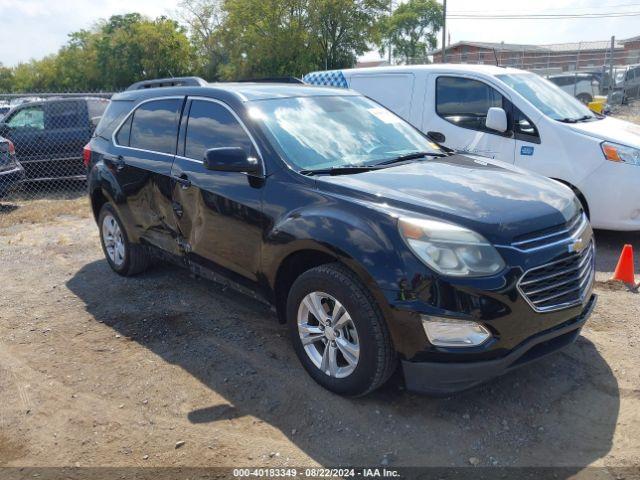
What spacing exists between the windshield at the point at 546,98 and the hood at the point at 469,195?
9.99ft

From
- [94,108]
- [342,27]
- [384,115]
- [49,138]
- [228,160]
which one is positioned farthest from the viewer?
[342,27]

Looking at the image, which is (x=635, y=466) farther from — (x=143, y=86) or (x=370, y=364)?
(x=143, y=86)

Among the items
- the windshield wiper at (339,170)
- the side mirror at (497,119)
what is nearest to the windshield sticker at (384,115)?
the windshield wiper at (339,170)

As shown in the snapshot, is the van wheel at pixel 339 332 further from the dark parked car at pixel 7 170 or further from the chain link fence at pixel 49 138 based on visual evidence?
→ the chain link fence at pixel 49 138

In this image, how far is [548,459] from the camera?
2896 millimetres

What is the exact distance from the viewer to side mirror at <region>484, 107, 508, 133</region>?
21.3 feet

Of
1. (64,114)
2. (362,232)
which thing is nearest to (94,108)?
(64,114)

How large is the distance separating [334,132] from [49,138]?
8.51 metres

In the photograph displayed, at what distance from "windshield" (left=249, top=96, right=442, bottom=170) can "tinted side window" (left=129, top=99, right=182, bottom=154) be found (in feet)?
2.98

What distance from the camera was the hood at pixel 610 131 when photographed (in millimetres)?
6070

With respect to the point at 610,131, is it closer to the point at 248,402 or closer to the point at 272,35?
the point at 248,402

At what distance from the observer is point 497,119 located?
256 inches

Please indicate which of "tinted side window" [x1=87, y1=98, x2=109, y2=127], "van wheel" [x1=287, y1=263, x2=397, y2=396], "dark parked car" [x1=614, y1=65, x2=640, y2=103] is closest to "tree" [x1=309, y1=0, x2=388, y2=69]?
"dark parked car" [x1=614, y1=65, x2=640, y2=103]

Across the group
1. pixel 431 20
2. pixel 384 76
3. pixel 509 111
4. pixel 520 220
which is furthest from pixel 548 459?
pixel 431 20
